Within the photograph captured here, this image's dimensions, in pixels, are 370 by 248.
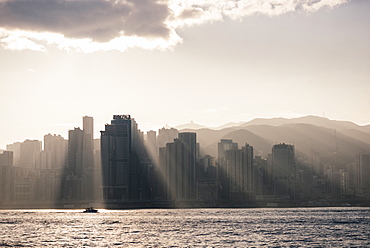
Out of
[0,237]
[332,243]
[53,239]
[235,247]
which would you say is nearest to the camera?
[235,247]

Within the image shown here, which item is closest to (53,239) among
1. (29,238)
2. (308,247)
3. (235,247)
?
(29,238)

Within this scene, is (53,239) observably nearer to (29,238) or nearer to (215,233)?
(29,238)

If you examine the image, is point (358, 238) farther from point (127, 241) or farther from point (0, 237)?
point (0, 237)

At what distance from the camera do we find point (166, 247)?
117 m

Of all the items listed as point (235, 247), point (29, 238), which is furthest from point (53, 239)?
point (235, 247)

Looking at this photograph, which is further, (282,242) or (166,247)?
(282,242)

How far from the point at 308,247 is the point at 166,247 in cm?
2638

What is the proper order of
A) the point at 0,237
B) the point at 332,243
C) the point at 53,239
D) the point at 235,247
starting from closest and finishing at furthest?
1. the point at 235,247
2. the point at 332,243
3. the point at 53,239
4. the point at 0,237

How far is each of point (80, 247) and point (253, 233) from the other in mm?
51645

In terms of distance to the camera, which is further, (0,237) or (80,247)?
(0,237)

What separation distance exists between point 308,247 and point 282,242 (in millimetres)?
10798

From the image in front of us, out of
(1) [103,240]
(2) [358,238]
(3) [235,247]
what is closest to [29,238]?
(1) [103,240]

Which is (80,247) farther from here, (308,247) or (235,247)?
(308,247)

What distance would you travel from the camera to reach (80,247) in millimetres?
117188
